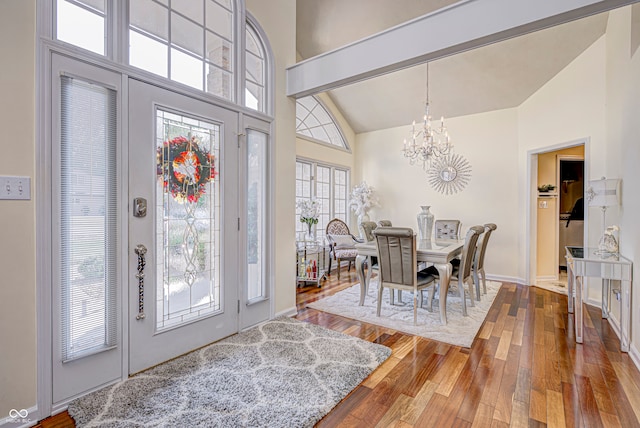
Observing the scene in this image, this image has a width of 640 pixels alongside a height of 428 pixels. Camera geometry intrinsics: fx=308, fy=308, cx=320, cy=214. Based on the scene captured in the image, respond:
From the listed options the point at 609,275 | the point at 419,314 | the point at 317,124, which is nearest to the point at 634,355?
the point at 609,275

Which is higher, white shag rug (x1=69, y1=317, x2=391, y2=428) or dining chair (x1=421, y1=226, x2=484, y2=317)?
dining chair (x1=421, y1=226, x2=484, y2=317)

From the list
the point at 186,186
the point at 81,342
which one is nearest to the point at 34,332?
the point at 81,342

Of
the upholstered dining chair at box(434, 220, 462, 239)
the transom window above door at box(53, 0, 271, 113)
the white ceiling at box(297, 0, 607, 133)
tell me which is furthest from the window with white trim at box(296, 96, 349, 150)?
the upholstered dining chair at box(434, 220, 462, 239)

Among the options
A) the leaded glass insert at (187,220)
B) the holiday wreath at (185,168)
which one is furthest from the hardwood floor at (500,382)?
the holiday wreath at (185,168)

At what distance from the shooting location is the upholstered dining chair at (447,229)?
5.07 meters

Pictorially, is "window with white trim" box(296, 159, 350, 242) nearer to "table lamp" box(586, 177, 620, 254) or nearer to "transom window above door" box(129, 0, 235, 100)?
"transom window above door" box(129, 0, 235, 100)

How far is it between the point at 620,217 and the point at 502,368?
7.13ft

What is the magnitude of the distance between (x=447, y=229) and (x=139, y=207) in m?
4.53

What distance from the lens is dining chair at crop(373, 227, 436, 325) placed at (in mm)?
3082

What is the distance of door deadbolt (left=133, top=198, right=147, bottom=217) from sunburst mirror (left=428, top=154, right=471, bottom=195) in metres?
4.91

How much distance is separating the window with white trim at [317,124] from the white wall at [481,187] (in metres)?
1.14

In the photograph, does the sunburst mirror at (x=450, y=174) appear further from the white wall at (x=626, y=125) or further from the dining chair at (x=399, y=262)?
the dining chair at (x=399, y=262)

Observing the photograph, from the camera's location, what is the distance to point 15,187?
166 centimetres

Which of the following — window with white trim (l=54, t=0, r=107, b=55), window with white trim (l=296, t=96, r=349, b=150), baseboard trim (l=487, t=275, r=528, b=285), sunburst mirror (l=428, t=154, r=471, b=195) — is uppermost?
window with white trim (l=296, t=96, r=349, b=150)
